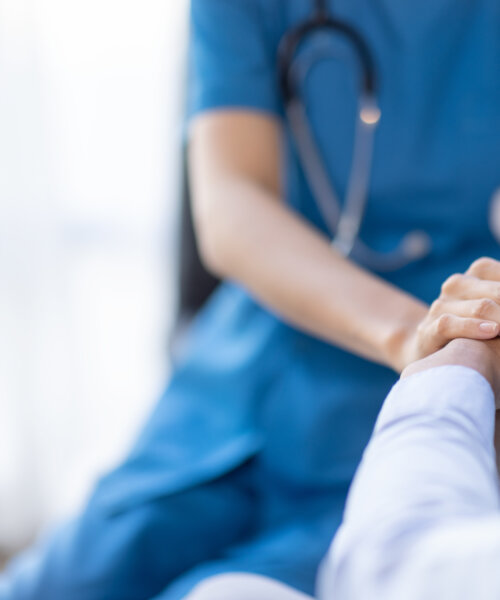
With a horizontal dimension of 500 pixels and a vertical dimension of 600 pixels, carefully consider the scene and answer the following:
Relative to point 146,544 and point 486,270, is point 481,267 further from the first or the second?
point 146,544

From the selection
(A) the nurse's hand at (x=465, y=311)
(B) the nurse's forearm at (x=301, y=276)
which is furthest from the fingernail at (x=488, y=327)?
(B) the nurse's forearm at (x=301, y=276)

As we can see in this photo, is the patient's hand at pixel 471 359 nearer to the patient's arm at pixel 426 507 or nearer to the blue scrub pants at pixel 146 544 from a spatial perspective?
the patient's arm at pixel 426 507

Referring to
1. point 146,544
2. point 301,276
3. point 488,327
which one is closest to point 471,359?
point 488,327

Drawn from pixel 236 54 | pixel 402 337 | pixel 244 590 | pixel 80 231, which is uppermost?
pixel 236 54

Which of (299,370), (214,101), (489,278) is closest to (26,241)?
(214,101)

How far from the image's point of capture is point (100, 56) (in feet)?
4.18

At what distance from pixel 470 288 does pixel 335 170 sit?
33 centimetres

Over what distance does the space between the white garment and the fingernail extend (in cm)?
6

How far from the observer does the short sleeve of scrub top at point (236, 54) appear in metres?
0.77

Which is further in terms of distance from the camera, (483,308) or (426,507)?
(483,308)

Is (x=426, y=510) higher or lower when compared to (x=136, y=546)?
higher

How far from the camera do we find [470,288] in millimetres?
475

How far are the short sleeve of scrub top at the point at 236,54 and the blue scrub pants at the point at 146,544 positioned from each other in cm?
36

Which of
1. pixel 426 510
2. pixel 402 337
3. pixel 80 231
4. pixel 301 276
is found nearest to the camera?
pixel 426 510
